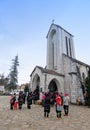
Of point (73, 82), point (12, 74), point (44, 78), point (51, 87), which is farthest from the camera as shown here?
point (12, 74)

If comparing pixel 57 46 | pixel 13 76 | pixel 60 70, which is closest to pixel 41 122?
pixel 60 70

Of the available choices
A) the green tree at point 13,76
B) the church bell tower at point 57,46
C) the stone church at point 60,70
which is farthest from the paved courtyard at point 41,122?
the green tree at point 13,76

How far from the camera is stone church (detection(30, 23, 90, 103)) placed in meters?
23.5

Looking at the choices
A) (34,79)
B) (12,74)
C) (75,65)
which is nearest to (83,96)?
(75,65)

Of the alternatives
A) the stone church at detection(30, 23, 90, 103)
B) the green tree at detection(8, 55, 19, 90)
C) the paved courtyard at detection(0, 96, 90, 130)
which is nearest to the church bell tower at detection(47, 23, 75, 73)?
the stone church at detection(30, 23, 90, 103)

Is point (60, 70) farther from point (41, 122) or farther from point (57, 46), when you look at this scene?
point (41, 122)

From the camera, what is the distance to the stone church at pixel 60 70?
77.2ft

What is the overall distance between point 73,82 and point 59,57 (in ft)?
19.3

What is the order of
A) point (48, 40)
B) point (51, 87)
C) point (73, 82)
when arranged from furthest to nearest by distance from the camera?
point (48, 40), point (51, 87), point (73, 82)

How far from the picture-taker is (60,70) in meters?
27.4

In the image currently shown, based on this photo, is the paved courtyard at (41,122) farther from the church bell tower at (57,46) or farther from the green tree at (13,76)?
the green tree at (13,76)

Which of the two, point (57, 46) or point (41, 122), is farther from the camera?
point (57, 46)

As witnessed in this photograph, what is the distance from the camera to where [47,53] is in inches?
1244

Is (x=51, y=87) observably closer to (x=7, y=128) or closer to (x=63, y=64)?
(x=63, y=64)
